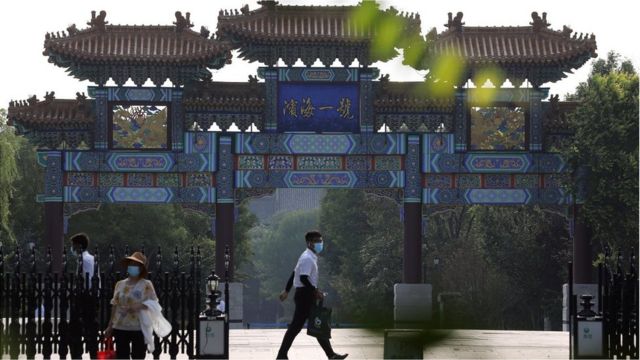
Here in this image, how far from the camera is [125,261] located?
13.4m

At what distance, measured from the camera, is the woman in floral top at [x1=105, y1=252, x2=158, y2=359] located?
520 inches

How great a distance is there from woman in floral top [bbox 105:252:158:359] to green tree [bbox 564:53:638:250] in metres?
21.3

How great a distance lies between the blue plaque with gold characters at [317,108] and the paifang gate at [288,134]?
2 cm

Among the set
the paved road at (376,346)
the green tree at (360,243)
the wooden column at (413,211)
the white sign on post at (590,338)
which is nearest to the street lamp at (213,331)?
the paved road at (376,346)

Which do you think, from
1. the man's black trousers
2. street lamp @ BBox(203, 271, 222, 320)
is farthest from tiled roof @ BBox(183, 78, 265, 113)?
the man's black trousers

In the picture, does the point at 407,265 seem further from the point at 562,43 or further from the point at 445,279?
the point at 445,279

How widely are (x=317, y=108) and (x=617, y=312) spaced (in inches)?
706

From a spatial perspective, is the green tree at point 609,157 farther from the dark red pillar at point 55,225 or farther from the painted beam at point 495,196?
the dark red pillar at point 55,225

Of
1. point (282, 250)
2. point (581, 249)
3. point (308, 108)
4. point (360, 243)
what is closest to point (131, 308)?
point (308, 108)

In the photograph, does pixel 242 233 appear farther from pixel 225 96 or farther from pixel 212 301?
pixel 212 301

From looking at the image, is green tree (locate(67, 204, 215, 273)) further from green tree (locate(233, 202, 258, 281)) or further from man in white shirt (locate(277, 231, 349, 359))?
man in white shirt (locate(277, 231, 349, 359))

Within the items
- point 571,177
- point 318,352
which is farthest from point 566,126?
point 318,352

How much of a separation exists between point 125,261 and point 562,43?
23.1 meters

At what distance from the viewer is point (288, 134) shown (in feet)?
111
